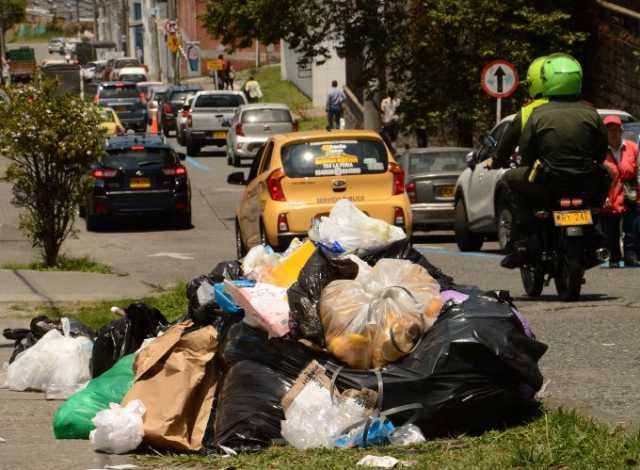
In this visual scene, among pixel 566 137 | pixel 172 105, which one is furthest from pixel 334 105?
pixel 566 137

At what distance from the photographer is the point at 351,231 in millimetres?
9602

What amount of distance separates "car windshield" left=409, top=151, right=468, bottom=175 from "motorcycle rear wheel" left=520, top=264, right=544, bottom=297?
1106 centimetres

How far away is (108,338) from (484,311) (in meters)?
3.07

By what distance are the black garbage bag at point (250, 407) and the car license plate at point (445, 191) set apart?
16.4 meters

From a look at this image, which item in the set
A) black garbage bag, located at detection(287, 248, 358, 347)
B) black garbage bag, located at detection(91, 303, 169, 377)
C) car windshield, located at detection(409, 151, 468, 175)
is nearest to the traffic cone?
car windshield, located at detection(409, 151, 468, 175)

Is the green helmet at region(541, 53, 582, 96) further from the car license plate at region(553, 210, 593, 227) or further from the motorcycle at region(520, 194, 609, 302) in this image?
the car license plate at region(553, 210, 593, 227)

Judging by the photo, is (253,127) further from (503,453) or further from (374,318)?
(503,453)

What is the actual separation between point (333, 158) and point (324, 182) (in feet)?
1.02

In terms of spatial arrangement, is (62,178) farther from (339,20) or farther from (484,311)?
(339,20)

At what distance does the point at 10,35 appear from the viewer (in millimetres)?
184000

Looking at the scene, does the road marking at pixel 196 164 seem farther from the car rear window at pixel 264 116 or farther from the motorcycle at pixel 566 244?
the motorcycle at pixel 566 244

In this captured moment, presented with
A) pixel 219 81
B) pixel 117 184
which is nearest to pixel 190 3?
pixel 219 81

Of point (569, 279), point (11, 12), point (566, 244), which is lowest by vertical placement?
point (11, 12)

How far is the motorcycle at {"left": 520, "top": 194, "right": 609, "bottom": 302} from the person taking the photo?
41.8ft
